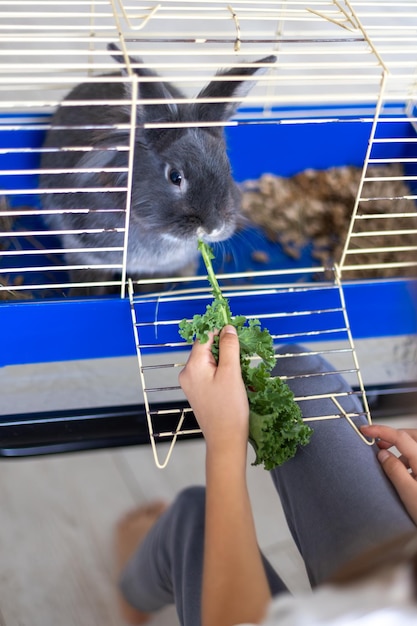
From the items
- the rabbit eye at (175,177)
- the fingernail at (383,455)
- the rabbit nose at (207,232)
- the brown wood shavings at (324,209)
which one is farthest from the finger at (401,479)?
the brown wood shavings at (324,209)

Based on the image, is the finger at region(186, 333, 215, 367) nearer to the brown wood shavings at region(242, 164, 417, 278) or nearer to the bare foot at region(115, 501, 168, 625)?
the bare foot at region(115, 501, 168, 625)

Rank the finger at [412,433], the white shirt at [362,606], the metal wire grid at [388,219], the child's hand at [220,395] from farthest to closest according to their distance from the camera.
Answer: the metal wire grid at [388,219], the finger at [412,433], the child's hand at [220,395], the white shirt at [362,606]

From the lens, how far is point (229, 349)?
957 millimetres

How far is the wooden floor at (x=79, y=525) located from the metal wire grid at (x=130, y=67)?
1.35 feet

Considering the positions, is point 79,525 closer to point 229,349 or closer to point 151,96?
point 229,349

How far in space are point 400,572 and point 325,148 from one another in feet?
4.22

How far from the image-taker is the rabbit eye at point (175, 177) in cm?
121

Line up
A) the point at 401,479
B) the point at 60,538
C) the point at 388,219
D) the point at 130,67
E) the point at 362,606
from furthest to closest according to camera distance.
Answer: the point at 388,219 → the point at 60,538 → the point at 401,479 → the point at 130,67 → the point at 362,606

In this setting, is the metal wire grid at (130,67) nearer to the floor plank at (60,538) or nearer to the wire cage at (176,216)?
the wire cage at (176,216)

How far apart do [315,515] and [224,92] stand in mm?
757

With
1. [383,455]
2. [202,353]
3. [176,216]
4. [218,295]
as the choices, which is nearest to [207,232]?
[176,216]

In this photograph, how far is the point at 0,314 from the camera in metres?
1.19

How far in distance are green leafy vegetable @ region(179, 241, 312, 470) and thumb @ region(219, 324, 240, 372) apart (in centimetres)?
3

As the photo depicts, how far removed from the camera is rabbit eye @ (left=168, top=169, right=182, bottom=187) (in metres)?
1.21
